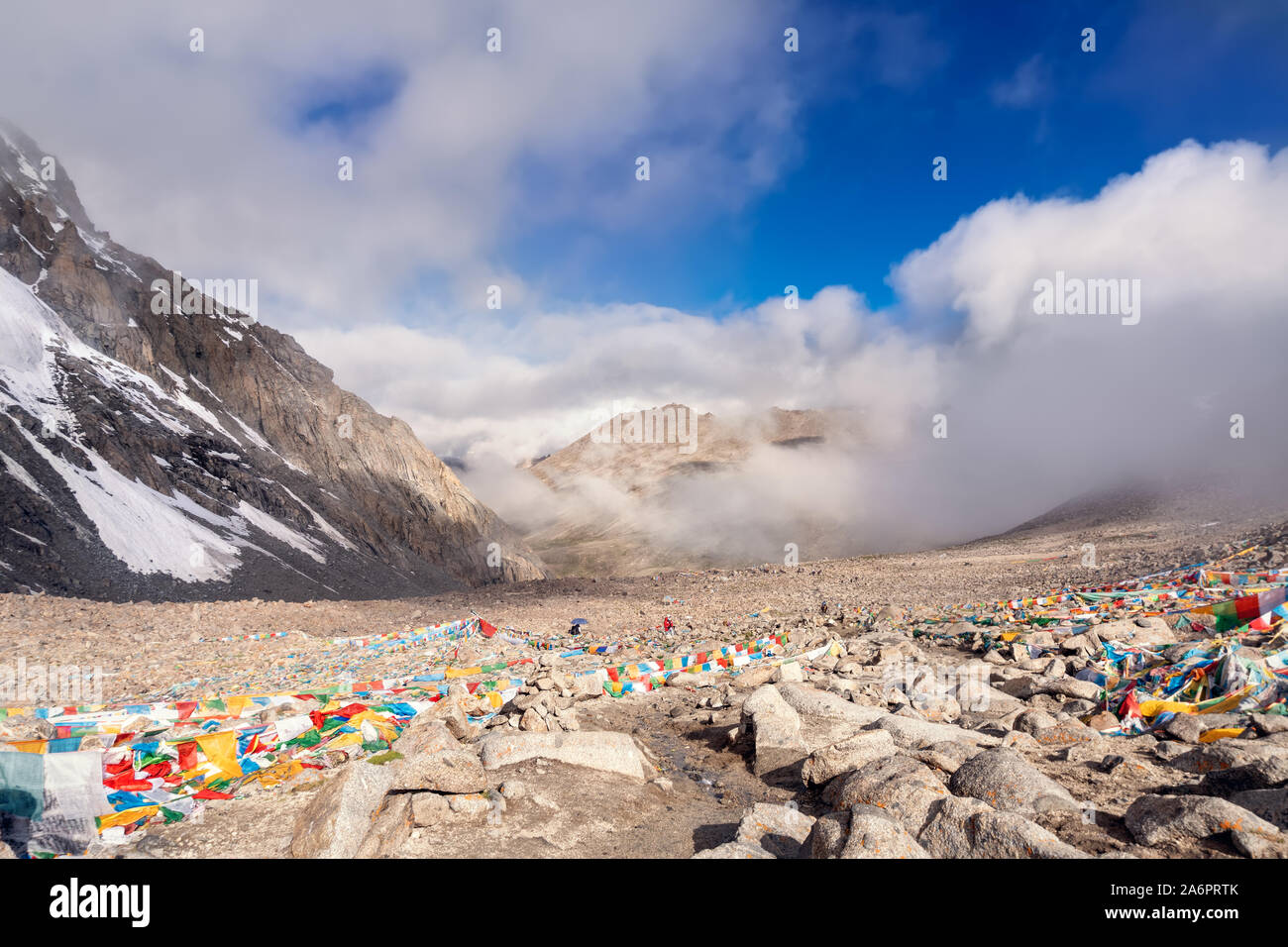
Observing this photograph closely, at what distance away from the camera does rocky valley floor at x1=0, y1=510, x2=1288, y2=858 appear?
17.3 feet

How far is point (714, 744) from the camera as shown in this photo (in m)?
9.90

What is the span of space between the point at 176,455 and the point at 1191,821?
57.2 metres

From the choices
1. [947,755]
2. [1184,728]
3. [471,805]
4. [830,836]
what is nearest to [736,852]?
[830,836]

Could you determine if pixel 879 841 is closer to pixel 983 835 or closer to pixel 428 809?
pixel 983 835

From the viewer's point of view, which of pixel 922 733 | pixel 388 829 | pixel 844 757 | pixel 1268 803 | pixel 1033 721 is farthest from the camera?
pixel 1033 721

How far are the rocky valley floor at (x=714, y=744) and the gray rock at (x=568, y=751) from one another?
0.10 ft

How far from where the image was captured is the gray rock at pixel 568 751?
7.93 m

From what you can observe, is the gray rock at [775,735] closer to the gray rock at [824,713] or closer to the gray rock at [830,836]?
the gray rock at [824,713]

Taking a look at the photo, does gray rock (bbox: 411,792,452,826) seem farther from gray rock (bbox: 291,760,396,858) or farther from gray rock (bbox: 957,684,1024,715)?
gray rock (bbox: 957,684,1024,715)

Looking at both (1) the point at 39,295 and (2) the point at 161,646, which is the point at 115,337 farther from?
(2) the point at 161,646

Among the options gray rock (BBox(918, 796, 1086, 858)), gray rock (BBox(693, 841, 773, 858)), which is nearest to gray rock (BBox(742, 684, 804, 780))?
gray rock (BBox(918, 796, 1086, 858))

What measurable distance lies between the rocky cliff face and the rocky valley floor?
17467mm
